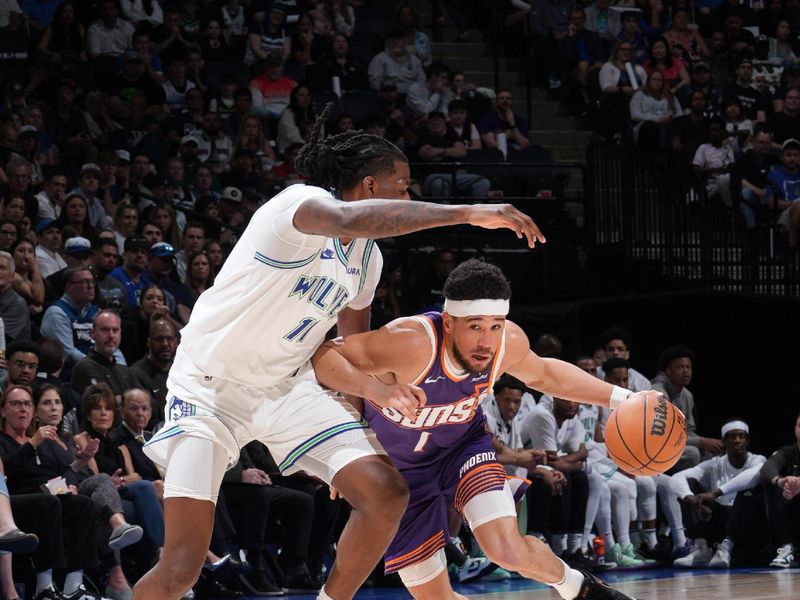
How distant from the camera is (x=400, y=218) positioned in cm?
406

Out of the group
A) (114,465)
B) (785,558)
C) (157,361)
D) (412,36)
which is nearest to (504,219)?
(114,465)

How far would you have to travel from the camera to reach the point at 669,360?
11109 millimetres

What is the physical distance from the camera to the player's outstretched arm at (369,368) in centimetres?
455

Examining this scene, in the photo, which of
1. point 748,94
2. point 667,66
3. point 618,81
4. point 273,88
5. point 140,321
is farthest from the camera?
point 667,66

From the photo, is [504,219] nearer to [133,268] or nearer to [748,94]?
[133,268]

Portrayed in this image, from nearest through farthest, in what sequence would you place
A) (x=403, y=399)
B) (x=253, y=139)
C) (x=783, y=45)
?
(x=403, y=399), (x=253, y=139), (x=783, y=45)

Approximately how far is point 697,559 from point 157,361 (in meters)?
4.45

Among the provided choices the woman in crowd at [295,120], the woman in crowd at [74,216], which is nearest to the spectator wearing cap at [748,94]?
the woman in crowd at [295,120]

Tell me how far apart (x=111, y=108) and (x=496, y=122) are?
163 inches

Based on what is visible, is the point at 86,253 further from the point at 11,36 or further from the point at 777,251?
the point at 777,251

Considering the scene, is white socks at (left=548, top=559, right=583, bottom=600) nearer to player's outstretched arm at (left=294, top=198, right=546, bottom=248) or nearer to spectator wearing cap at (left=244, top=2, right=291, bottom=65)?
player's outstretched arm at (left=294, top=198, right=546, bottom=248)

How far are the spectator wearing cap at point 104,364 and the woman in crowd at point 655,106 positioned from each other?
7.44 m

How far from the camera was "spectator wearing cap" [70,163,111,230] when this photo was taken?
10.8 m

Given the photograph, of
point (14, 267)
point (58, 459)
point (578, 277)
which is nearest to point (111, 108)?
point (14, 267)
